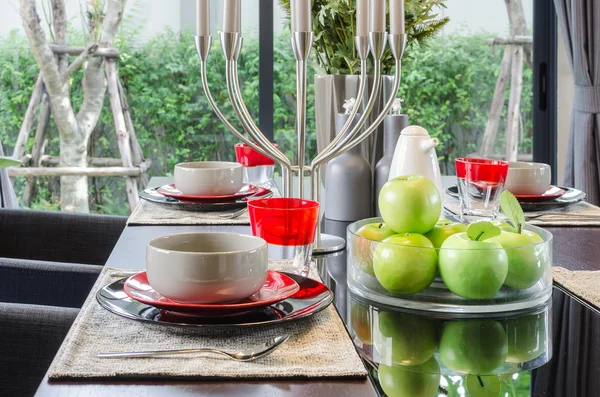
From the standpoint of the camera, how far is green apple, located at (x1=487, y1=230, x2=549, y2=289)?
3.11ft

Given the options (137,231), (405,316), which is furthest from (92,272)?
(405,316)

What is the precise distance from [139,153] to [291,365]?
3299 mm

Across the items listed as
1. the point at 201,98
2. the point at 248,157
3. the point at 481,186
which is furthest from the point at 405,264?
the point at 201,98

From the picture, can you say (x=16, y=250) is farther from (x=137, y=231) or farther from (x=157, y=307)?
Answer: (x=157, y=307)

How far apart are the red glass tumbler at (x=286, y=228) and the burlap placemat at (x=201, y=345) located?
153mm

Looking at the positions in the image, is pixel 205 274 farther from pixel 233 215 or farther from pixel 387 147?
pixel 387 147

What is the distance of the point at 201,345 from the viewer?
83cm

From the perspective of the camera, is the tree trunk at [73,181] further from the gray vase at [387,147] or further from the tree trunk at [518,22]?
the gray vase at [387,147]

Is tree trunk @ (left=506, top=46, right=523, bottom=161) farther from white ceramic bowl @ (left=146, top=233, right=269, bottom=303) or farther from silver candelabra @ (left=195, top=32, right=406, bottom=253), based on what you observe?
white ceramic bowl @ (left=146, top=233, right=269, bottom=303)

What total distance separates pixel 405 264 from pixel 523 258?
5.3 inches

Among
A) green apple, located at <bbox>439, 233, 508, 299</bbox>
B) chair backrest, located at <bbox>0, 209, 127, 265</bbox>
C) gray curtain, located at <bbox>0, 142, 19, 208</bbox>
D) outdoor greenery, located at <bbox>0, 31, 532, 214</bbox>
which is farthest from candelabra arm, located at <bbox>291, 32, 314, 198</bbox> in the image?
outdoor greenery, located at <bbox>0, 31, 532, 214</bbox>

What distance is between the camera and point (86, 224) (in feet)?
6.68

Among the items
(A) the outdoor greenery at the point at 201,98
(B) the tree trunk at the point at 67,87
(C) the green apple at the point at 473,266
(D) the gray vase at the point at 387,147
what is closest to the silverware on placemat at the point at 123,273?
(C) the green apple at the point at 473,266

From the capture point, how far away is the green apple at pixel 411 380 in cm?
71
